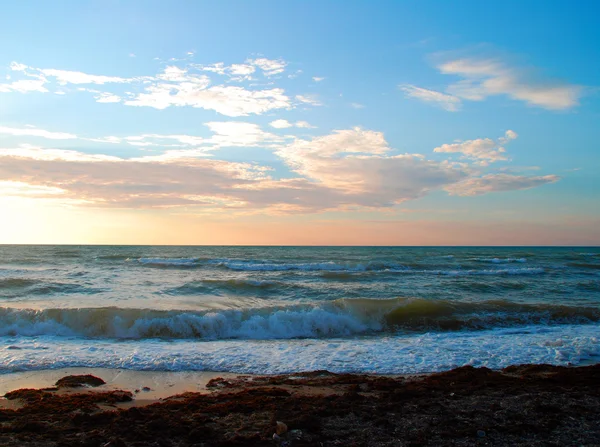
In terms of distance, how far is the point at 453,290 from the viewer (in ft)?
66.7

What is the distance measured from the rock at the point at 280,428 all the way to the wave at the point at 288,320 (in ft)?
21.7

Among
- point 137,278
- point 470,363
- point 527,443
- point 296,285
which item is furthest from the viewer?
point 137,278

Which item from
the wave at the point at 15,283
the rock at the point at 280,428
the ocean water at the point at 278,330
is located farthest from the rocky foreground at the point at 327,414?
the wave at the point at 15,283

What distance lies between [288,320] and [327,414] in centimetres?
707

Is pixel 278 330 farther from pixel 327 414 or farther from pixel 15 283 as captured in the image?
pixel 15 283

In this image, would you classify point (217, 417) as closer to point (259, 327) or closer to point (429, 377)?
point (429, 377)

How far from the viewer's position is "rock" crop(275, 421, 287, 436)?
16.4ft

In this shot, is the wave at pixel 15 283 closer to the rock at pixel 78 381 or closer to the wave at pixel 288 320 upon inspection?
the wave at pixel 288 320

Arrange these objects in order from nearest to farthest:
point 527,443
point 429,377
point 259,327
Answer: point 527,443, point 429,377, point 259,327

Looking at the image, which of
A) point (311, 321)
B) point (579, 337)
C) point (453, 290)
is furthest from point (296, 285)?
point (579, 337)

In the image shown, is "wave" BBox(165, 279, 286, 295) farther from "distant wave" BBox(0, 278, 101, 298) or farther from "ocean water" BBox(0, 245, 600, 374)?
"distant wave" BBox(0, 278, 101, 298)

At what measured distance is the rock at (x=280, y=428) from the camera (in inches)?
197

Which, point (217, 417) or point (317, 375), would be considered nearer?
point (217, 417)

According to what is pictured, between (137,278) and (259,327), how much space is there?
47.1 ft
